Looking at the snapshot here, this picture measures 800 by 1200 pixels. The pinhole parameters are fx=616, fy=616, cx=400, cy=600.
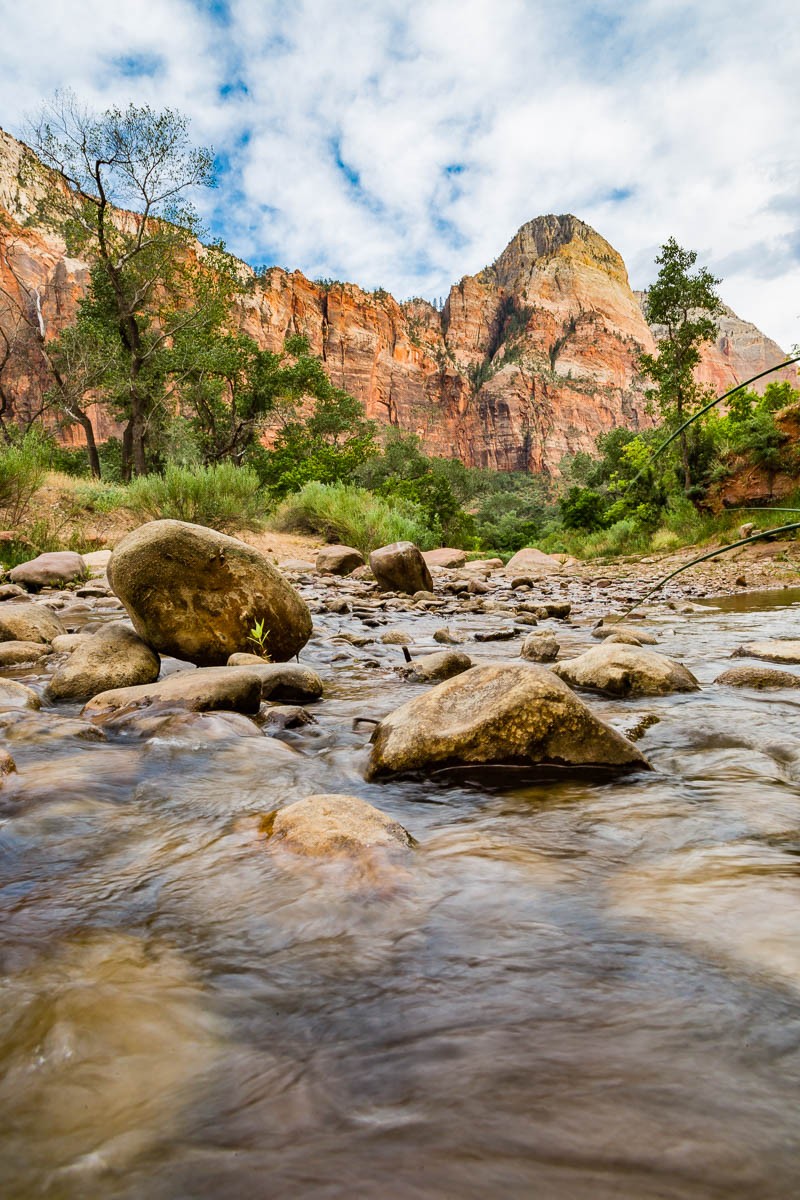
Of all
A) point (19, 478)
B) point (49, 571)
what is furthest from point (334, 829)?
point (19, 478)

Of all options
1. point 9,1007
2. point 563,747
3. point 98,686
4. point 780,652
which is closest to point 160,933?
point 9,1007

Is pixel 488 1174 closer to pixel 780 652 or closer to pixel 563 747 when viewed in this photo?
pixel 563 747

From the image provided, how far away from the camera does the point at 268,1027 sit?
0.97 meters

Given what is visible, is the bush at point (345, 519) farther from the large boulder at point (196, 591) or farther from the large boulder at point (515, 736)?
the large boulder at point (515, 736)

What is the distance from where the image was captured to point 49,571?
831 centimetres

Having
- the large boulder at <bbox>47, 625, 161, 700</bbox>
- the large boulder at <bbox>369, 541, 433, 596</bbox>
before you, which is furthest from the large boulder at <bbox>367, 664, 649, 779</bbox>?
the large boulder at <bbox>369, 541, 433, 596</bbox>

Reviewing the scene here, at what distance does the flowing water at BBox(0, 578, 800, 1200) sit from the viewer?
69 centimetres

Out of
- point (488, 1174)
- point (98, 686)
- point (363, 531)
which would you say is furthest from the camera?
point (363, 531)

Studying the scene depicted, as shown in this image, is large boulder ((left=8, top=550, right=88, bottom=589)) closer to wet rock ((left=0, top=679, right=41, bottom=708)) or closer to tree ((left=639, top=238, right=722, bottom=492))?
wet rock ((left=0, top=679, right=41, bottom=708))

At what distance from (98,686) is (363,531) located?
11.6m

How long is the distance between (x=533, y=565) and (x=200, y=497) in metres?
10.2

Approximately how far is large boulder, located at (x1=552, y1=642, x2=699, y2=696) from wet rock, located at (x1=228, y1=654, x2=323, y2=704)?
60.9 inches

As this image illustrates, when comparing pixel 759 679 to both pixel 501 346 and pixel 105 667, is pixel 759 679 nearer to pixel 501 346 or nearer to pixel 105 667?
pixel 105 667

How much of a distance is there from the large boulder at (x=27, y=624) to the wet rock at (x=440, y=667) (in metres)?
2.85
